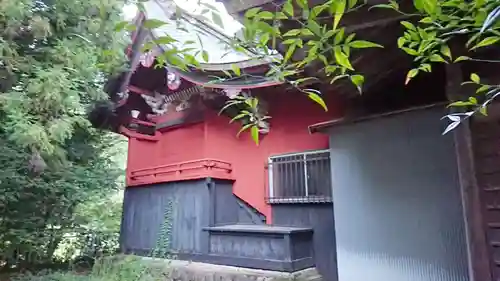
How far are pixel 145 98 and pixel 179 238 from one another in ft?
7.89

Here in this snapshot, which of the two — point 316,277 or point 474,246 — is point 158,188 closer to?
point 316,277

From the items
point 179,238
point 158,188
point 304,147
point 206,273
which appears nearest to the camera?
point 206,273

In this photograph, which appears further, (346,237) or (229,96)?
(229,96)

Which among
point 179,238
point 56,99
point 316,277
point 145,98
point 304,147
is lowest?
point 316,277

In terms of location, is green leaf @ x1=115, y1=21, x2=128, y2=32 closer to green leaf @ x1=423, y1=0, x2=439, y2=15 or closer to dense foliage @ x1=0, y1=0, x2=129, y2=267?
green leaf @ x1=423, y1=0, x2=439, y2=15

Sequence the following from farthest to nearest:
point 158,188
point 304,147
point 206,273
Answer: point 158,188
point 304,147
point 206,273

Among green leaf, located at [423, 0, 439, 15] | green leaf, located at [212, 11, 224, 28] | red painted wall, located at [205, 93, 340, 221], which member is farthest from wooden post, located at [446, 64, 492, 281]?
red painted wall, located at [205, 93, 340, 221]

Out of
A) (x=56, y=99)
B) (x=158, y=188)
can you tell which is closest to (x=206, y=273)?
(x=158, y=188)

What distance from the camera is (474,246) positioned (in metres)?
2.17

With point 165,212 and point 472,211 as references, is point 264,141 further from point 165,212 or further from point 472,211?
point 472,211

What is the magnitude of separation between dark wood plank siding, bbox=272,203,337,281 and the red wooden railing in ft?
3.63

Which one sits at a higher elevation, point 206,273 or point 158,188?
point 158,188

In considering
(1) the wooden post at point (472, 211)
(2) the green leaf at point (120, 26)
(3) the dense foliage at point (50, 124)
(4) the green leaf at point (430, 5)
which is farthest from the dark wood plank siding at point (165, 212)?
(4) the green leaf at point (430, 5)

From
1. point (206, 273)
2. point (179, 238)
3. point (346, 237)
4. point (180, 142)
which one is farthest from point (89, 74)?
point (346, 237)
